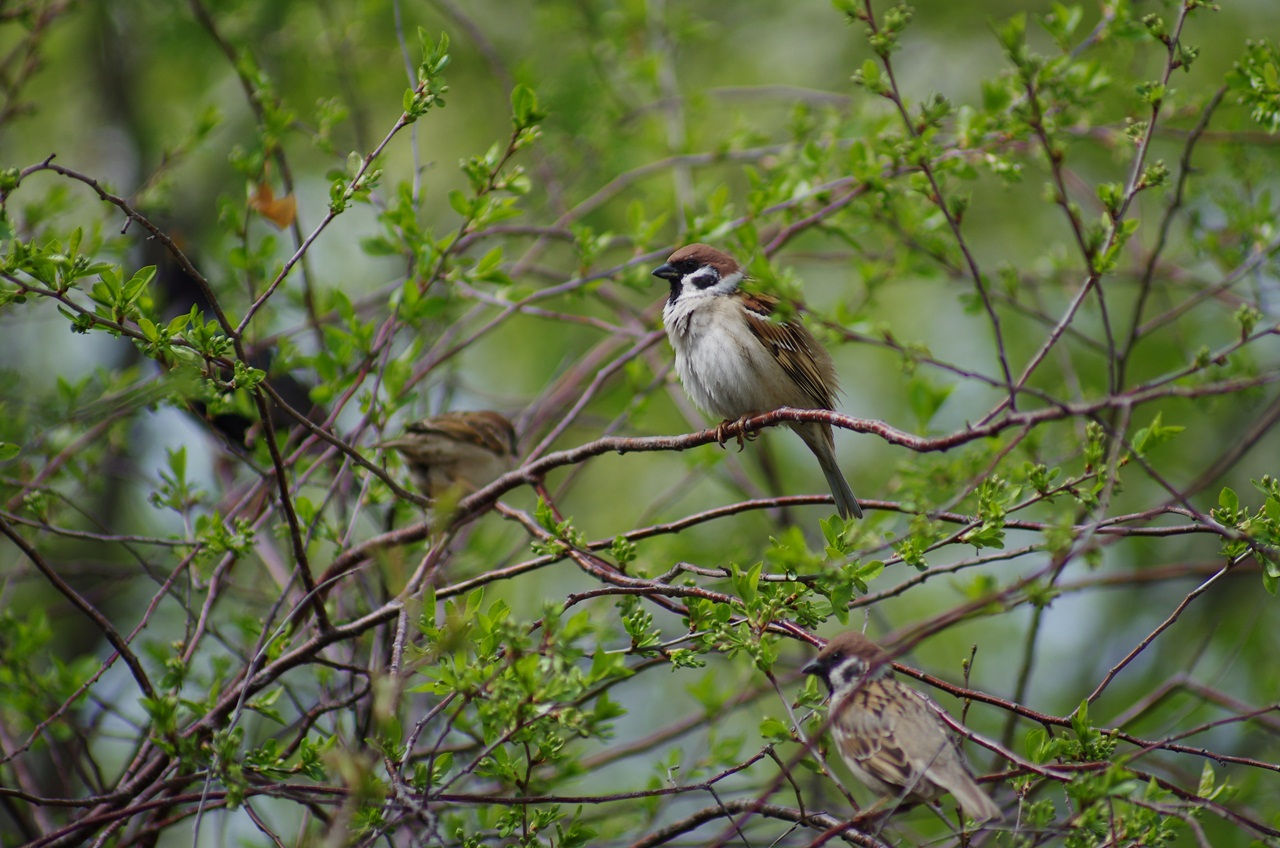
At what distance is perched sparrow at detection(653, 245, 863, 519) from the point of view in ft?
16.4

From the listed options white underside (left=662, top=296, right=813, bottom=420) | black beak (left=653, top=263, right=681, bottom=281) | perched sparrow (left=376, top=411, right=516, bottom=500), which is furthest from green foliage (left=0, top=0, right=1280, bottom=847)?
black beak (left=653, top=263, right=681, bottom=281)

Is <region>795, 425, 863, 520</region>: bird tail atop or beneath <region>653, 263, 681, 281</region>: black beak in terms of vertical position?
beneath

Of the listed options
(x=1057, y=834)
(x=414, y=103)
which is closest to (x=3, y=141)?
(x=414, y=103)

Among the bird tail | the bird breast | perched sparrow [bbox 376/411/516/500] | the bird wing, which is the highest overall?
perched sparrow [bbox 376/411/516/500]

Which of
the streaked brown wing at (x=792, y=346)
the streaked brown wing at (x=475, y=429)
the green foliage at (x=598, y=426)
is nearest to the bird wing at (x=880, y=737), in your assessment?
the green foliage at (x=598, y=426)

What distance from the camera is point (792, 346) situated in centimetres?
528

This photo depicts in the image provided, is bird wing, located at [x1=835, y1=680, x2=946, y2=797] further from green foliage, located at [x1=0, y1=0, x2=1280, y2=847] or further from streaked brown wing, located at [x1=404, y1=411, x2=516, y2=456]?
streaked brown wing, located at [x1=404, y1=411, x2=516, y2=456]

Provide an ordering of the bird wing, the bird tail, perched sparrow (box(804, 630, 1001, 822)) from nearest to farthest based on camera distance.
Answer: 1. perched sparrow (box(804, 630, 1001, 822))
2. the bird wing
3. the bird tail

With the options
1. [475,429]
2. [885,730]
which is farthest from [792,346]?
[885,730]

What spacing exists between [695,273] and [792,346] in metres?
0.61

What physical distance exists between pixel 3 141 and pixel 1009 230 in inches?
332

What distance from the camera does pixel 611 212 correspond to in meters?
8.80

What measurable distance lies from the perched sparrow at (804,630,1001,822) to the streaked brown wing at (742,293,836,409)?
1.65m

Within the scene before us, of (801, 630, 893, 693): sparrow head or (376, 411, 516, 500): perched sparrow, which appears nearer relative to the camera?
(801, 630, 893, 693): sparrow head
